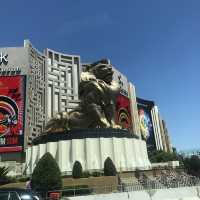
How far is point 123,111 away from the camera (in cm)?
10356

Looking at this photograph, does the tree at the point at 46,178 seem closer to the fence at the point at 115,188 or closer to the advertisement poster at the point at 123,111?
the fence at the point at 115,188

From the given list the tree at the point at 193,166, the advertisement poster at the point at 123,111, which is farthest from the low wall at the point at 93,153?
the advertisement poster at the point at 123,111

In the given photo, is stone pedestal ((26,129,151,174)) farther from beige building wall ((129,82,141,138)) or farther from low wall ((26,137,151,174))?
beige building wall ((129,82,141,138))

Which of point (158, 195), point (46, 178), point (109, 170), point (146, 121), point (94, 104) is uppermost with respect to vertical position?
point (146, 121)

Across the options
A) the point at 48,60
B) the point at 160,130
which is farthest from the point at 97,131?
the point at 160,130

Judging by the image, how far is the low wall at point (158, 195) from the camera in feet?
60.4

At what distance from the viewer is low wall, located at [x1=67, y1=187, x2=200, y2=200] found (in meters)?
18.4

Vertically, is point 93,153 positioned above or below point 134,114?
below

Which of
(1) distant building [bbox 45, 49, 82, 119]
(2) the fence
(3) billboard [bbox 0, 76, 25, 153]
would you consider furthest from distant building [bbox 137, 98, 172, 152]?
(2) the fence

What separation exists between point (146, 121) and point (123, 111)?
27.8m

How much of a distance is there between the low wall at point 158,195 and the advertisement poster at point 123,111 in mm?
78898

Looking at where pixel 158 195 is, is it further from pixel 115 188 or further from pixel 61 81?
pixel 61 81

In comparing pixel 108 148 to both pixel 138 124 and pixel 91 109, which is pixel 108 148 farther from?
pixel 138 124

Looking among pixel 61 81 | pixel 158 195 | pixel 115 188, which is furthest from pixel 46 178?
pixel 61 81
